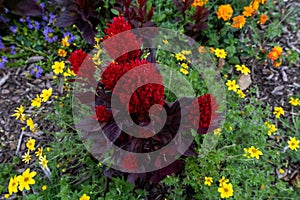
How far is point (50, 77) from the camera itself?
312 cm

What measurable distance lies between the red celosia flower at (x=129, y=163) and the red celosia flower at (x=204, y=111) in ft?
1.57

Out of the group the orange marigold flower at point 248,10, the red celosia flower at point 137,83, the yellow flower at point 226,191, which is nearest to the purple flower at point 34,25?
the red celosia flower at point 137,83

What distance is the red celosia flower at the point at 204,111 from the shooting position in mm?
1616

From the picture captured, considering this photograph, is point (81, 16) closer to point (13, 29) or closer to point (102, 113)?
point (13, 29)

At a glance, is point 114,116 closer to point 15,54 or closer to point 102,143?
point 102,143

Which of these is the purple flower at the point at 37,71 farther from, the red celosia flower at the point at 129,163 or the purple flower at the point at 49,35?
the red celosia flower at the point at 129,163


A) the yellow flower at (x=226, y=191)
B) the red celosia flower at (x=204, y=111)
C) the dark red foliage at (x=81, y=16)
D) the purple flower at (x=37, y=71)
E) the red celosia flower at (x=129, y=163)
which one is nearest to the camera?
the red celosia flower at (x=204, y=111)

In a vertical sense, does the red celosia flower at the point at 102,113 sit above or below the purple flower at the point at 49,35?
below

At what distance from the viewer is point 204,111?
1630 mm

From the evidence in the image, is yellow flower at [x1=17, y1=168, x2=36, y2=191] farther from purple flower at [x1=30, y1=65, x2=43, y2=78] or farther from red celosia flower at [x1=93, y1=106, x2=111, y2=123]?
purple flower at [x1=30, y1=65, x2=43, y2=78]

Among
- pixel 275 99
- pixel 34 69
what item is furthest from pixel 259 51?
pixel 34 69

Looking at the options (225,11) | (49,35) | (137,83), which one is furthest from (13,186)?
(225,11)

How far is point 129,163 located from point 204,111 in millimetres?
629

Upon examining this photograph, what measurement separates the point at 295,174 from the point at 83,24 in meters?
2.49
